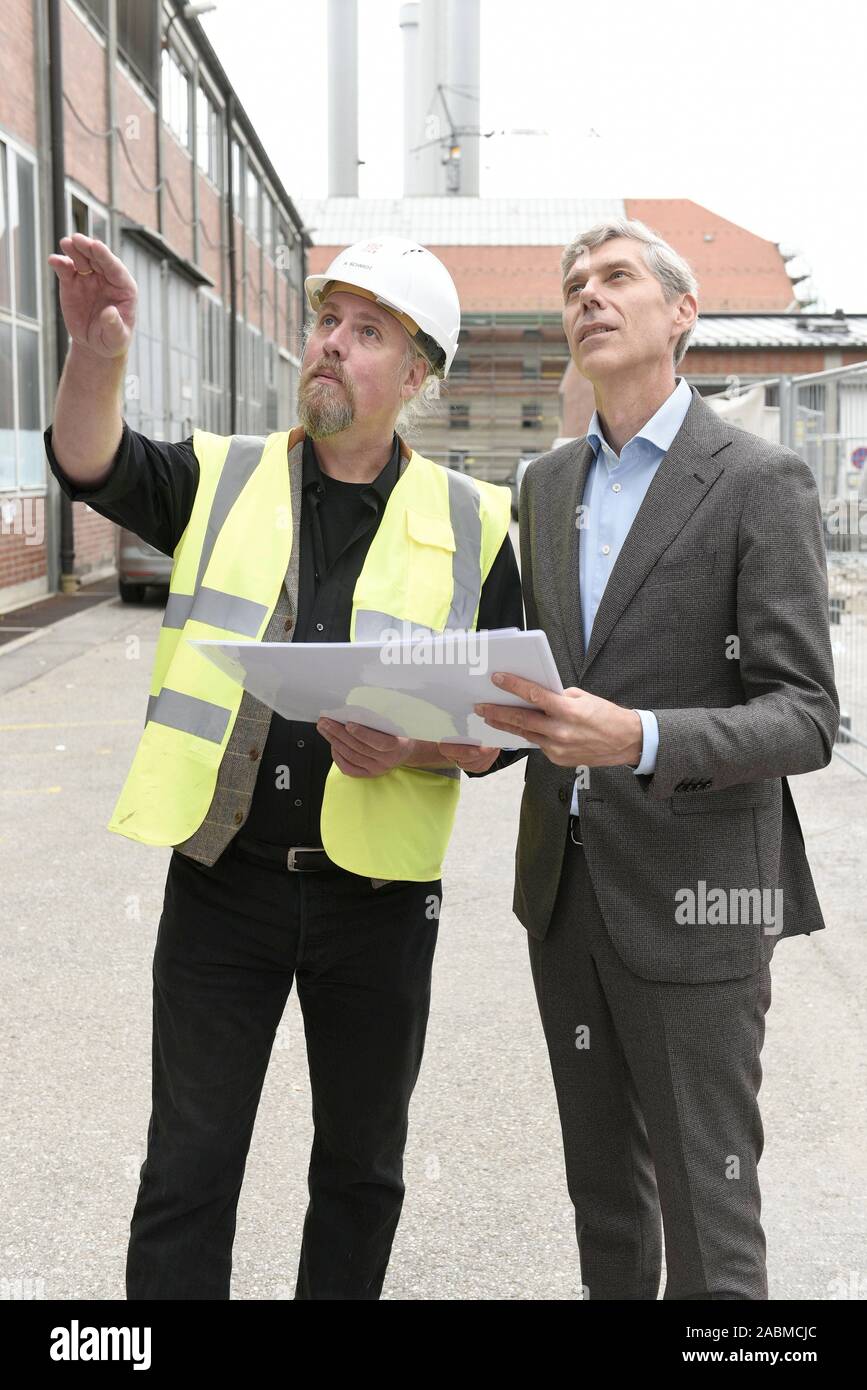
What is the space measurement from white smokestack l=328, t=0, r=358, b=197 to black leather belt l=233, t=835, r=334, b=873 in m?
95.0

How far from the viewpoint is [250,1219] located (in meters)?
3.51

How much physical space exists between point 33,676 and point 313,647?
10581 millimetres

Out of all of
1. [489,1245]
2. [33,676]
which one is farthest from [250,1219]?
[33,676]

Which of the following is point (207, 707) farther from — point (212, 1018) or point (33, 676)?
point (33, 676)

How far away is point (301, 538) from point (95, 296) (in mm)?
579

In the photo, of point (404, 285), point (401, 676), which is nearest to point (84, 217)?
point (404, 285)

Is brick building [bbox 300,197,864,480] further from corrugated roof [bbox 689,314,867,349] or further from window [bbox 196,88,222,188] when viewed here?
window [bbox 196,88,222,188]

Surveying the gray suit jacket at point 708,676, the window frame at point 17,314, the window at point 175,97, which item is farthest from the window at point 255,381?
the gray suit jacket at point 708,676

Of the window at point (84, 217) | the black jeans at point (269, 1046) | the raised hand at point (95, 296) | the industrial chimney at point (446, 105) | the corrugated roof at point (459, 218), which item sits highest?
the industrial chimney at point (446, 105)

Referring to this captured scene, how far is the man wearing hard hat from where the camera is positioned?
101 inches

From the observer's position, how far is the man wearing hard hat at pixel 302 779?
2559 millimetres

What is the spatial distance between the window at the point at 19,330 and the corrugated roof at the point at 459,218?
2014 inches

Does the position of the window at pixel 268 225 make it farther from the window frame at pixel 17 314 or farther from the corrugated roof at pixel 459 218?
the window frame at pixel 17 314

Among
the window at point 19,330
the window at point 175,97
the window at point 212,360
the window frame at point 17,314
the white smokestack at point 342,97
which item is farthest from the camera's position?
the white smokestack at point 342,97
